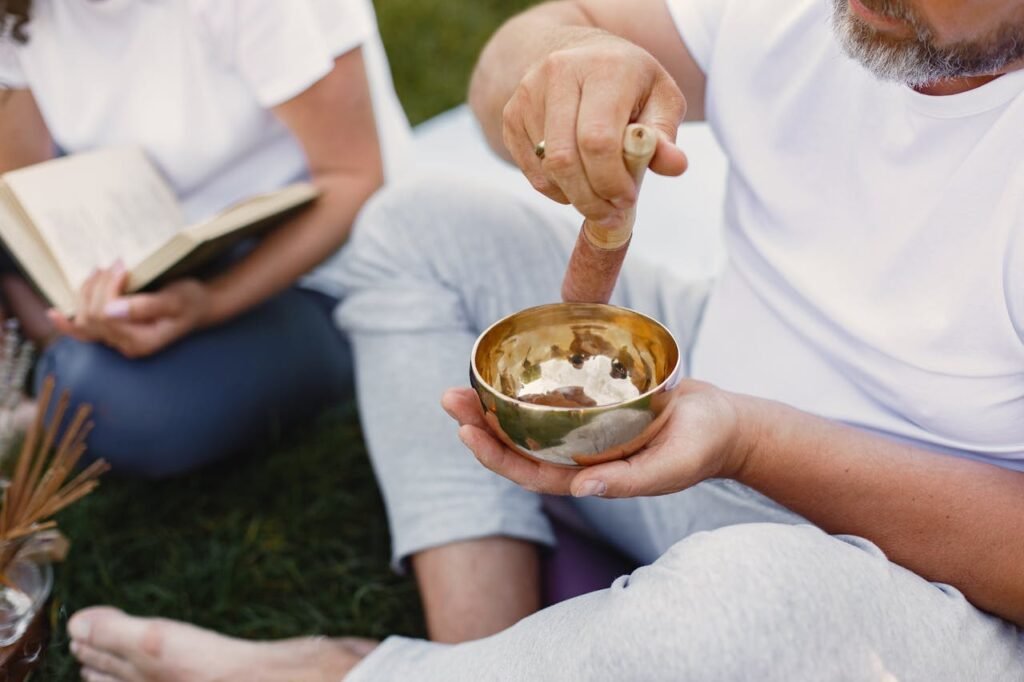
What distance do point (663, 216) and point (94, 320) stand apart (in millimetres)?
1140

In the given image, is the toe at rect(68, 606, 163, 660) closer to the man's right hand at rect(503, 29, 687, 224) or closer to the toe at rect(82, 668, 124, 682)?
the toe at rect(82, 668, 124, 682)

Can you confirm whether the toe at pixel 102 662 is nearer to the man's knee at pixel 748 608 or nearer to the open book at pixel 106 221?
the open book at pixel 106 221

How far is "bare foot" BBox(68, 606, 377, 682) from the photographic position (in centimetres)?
139

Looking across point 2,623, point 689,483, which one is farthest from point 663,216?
point 2,623

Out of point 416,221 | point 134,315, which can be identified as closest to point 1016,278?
point 416,221

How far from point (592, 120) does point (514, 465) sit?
14.1 inches

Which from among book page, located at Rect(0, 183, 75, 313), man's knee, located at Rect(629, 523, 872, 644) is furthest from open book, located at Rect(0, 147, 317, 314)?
man's knee, located at Rect(629, 523, 872, 644)

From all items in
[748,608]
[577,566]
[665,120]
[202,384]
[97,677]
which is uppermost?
[665,120]

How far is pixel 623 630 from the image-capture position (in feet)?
3.22

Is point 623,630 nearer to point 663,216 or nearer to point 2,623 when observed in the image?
point 2,623

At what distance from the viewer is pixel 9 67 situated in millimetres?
1521

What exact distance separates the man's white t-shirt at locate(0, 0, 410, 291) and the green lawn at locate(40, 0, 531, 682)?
0.54 meters

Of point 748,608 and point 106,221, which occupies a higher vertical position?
point 106,221

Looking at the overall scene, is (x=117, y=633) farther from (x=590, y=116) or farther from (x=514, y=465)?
(x=590, y=116)
